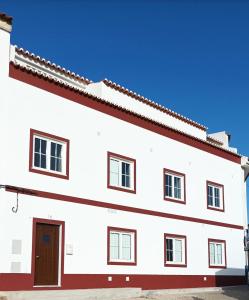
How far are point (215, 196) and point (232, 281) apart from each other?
14.1 ft

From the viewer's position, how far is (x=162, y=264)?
22.6 meters

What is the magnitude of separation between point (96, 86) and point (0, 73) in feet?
24.3

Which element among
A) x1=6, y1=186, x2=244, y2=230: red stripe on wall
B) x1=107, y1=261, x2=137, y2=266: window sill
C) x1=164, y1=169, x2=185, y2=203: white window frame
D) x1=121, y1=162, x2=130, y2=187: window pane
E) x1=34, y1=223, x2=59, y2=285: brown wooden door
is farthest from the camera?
x1=164, y1=169, x2=185, y2=203: white window frame

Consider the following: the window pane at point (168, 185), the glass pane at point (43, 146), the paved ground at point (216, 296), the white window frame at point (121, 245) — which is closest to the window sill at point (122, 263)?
the white window frame at point (121, 245)

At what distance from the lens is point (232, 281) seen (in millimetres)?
27094

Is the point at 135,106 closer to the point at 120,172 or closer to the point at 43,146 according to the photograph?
the point at 120,172

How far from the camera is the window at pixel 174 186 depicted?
2389cm

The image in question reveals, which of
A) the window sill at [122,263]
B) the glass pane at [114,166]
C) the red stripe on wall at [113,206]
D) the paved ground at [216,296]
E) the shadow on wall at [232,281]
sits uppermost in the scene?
the glass pane at [114,166]

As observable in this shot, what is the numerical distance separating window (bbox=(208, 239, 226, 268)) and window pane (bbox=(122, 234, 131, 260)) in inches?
243

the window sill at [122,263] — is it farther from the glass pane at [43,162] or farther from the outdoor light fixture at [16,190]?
the outdoor light fixture at [16,190]

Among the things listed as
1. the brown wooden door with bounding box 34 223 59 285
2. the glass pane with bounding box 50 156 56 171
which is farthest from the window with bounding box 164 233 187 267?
the glass pane with bounding box 50 156 56 171

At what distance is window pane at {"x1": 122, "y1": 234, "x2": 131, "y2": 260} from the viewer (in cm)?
2077

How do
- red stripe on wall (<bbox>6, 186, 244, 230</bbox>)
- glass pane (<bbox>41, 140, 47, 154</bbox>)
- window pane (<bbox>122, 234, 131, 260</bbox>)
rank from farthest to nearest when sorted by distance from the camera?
window pane (<bbox>122, 234, 131, 260</bbox>)
glass pane (<bbox>41, 140, 47, 154</bbox>)
red stripe on wall (<bbox>6, 186, 244, 230</bbox>)

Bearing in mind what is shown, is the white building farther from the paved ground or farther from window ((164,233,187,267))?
the paved ground
